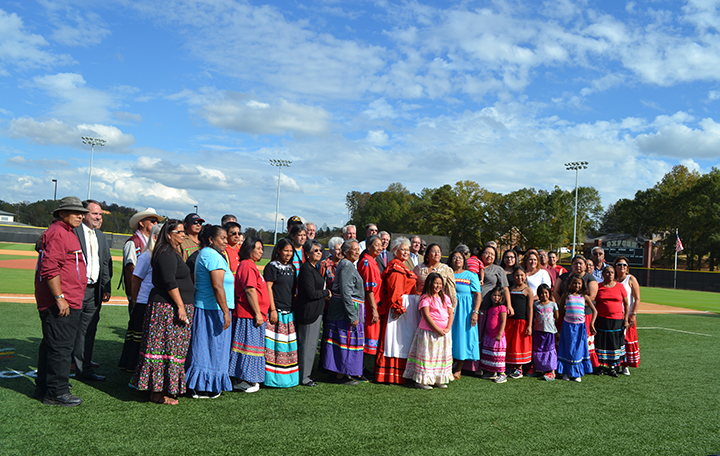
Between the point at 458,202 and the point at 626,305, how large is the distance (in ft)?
166

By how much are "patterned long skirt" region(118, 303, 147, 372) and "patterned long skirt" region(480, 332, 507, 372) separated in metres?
4.11

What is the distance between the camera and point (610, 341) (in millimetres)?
6625

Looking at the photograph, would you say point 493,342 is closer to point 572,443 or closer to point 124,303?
point 572,443

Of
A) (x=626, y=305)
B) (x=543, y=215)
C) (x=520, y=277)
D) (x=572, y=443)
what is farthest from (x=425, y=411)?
(x=543, y=215)

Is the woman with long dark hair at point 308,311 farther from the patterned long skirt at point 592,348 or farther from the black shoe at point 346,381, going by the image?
the patterned long skirt at point 592,348

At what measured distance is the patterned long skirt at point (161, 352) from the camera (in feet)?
13.7

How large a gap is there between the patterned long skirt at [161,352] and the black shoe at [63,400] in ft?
1.58

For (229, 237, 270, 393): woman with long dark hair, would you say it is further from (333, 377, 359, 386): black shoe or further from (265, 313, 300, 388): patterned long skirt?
(333, 377, 359, 386): black shoe

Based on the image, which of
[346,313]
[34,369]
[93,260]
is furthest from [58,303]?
[346,313]

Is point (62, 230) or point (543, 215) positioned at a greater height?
point (543, 215)

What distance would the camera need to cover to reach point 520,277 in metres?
6.08

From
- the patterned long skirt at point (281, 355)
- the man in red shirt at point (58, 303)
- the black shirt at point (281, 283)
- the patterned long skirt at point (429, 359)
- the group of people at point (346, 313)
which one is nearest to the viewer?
the man in red shirt at point (58, 303)

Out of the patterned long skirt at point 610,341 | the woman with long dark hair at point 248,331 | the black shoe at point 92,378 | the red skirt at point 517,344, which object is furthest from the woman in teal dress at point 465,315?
the black shoe at point 92,378

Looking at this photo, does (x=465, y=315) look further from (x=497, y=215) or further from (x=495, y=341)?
(x=497, y=215)
